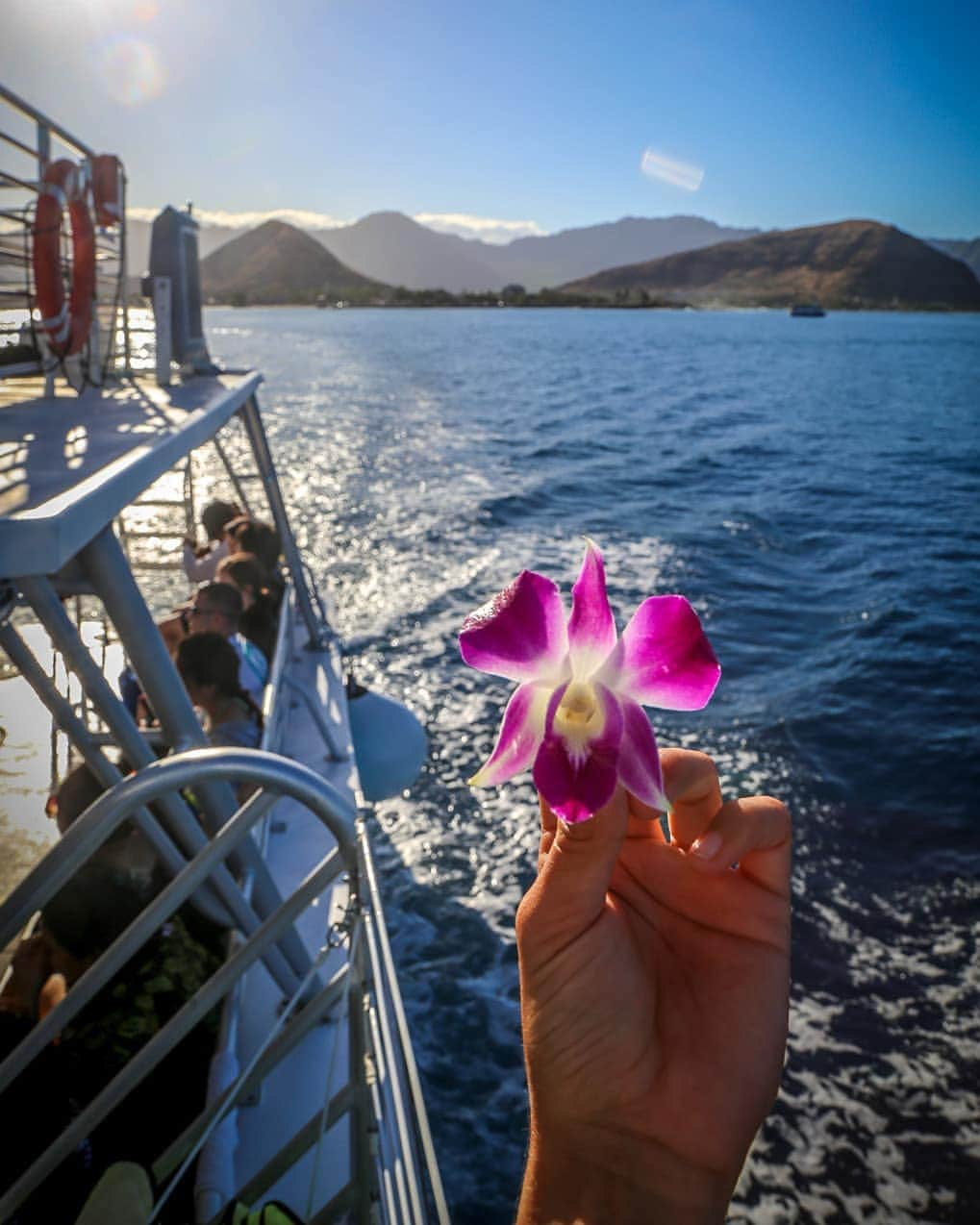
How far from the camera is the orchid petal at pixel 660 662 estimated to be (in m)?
0.86

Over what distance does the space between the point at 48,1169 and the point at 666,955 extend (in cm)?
184

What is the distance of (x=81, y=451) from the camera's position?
121 inches

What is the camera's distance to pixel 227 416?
15.6ft

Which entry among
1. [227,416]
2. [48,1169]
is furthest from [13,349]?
[48,1169]

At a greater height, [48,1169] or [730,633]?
[48,1169]

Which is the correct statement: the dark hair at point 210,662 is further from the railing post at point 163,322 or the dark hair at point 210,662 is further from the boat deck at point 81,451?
the railing post at point 163,322

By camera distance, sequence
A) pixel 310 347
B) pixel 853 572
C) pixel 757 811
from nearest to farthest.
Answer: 1. pixel 757 811
2. pixel 853 572
3. pixel 310 347

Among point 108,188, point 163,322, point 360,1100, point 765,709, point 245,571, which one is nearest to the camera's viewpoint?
point 360,1100

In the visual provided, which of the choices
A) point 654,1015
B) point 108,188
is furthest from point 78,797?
point 108,188

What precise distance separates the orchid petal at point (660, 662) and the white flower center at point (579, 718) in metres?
0.03

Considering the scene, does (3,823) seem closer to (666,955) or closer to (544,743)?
(666,955)

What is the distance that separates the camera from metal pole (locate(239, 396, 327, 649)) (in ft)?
22.7

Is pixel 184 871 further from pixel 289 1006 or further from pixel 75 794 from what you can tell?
pixel 75 794

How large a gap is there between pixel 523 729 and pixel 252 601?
20.2ft
